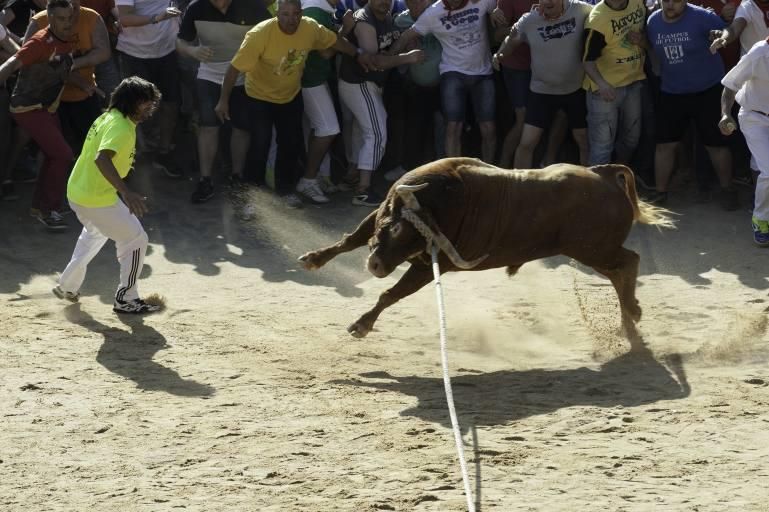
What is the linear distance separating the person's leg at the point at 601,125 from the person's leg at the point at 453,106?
1054mm

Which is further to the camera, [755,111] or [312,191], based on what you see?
[312,191]

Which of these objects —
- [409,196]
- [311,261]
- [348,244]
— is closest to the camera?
[409,196]

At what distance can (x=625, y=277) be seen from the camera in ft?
27.4

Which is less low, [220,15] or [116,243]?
[220,15]

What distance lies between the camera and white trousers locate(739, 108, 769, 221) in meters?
9.98

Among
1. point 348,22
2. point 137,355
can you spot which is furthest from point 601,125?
point 137,355

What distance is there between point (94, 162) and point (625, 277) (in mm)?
3501

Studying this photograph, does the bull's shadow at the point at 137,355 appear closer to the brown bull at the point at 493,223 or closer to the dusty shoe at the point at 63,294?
the dusty shoe at the point at 63,294

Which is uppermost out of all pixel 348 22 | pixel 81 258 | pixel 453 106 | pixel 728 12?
pixel 728 12

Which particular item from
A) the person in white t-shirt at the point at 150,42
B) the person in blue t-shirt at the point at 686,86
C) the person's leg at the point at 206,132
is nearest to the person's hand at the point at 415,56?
the person's leg at the point at 206,132

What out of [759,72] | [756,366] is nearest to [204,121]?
[759,72]

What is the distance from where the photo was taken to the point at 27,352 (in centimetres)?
787

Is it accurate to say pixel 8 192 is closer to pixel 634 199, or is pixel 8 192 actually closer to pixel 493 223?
pixel 493 223

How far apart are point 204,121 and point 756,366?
5342mm
